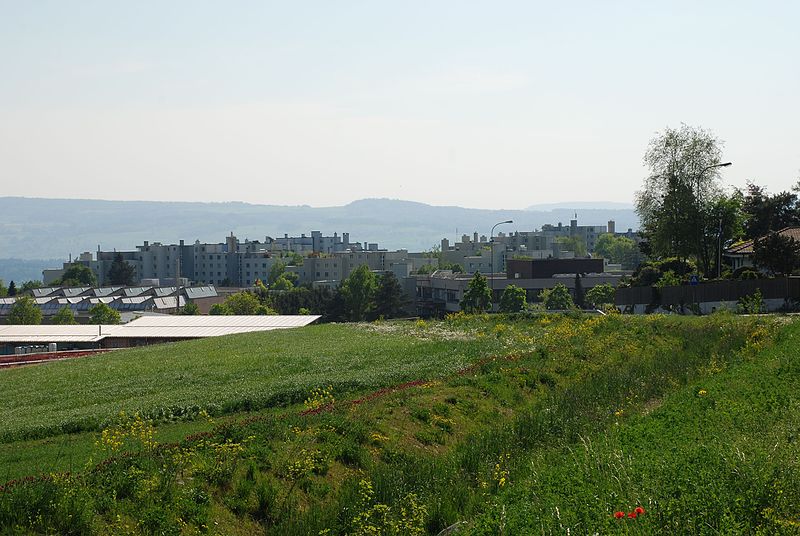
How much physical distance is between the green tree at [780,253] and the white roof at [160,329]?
2929 cm

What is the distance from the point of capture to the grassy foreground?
1179 centimetres

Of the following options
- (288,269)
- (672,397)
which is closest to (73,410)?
(672,397)

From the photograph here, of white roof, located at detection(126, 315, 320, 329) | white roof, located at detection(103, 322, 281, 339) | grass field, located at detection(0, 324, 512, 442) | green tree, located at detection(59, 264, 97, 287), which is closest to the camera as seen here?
grass field, located at detection(0, 324, 512, 442)

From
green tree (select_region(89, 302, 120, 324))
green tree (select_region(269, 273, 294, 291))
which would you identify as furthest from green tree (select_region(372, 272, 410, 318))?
green tree (select_region(269, 273, 294, 291))

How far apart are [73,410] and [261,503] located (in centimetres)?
1045

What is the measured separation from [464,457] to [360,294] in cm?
8932

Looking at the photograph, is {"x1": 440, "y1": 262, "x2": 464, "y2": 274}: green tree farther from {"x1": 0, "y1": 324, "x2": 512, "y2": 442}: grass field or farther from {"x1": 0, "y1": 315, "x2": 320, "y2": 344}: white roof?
{"x1": 0, "y1": 324, "x2": 512, "y2": 442}: grass field

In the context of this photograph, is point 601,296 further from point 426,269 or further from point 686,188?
point 426,269

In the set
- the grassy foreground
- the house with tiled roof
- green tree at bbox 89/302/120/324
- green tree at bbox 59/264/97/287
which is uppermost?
the house with tiled roof

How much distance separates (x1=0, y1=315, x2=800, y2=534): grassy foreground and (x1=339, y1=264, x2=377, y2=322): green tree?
77841mm

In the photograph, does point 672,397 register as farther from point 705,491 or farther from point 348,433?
point 705,491

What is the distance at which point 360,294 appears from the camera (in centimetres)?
10675

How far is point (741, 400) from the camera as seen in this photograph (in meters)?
17.9

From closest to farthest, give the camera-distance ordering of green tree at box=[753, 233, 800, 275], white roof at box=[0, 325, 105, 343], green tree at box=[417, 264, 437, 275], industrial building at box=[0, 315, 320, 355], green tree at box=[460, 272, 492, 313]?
green tree at box=[753, 233, 800, 275], industrial building at box=[0, 315, 320, 355], white roof at box=[0, 325, 105, 343], green tree at box=[460, 272, 492, 313], green tree at box=[417, 264, 437, 275]
